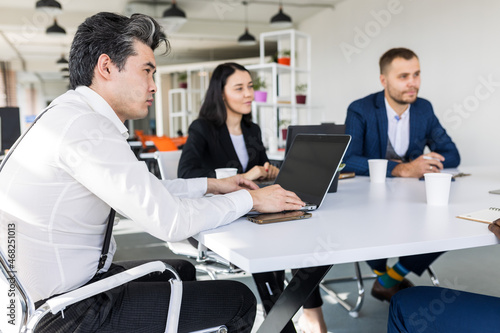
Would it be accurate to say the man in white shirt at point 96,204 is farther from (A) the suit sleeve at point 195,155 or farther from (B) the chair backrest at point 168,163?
(B) the chair backrest at point 168,163

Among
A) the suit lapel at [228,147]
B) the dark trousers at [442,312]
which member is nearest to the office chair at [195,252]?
the suit lapel at [228,147]

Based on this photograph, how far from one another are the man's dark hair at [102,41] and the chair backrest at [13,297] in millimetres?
522

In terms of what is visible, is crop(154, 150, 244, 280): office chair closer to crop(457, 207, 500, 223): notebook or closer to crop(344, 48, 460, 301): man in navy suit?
crop(457, 207, 500, 223): notebook

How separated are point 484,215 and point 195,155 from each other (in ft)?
5.08

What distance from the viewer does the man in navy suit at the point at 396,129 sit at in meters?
2.46

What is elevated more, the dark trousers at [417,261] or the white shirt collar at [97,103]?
the white shirt collar at [97,103]

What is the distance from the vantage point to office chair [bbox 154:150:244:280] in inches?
69.8

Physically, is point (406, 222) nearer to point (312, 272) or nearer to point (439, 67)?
point (312, 272)

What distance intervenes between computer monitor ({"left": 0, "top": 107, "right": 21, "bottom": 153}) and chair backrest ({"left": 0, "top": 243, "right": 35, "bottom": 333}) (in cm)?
326

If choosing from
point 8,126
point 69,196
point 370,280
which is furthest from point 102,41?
point 8,126

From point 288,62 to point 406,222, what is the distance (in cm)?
452

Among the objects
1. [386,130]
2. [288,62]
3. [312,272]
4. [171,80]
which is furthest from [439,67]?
[171,80]

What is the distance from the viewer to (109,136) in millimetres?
1023

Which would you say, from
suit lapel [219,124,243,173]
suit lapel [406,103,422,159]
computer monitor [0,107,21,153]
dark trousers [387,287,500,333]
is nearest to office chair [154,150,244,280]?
suit lapel [219,124,243,173]
